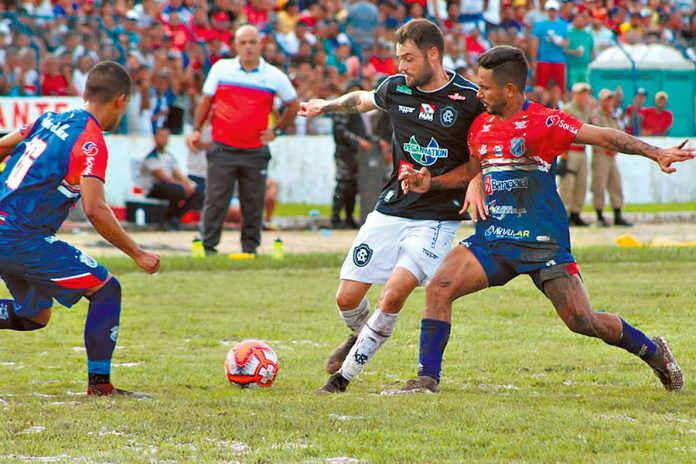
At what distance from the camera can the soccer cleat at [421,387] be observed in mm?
7031

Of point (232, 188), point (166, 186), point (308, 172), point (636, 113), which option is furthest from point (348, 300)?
point (636, 113)

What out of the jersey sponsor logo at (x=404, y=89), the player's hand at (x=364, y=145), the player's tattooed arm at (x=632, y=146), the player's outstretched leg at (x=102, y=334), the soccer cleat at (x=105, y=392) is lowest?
the player's hand at (x=364, y=145)

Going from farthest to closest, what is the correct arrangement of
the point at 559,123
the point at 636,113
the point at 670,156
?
the point at 636,113 < the point at 559,123 < the point at 670,156

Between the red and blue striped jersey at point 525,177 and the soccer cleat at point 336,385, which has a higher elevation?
the red and blue striped jersey at point 525,177

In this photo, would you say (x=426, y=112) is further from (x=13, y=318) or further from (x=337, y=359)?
(x=13, y=318)

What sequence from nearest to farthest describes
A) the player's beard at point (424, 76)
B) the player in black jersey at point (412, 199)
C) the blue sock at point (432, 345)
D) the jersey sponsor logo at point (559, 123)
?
1. the jersey sponsor logo at point (559, 123)
2. the blue sock at point (432, 345)
3. the player in black jersey at point (412, 199)
4. the player's beard at point (424, 76)

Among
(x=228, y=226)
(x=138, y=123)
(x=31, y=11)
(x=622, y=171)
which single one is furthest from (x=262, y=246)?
(x=622, y=171)

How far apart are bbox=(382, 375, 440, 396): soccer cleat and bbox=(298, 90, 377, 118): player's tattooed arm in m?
1.87

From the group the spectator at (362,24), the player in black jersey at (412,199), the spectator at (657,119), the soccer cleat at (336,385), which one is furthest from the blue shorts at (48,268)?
the spectator at (657,119)

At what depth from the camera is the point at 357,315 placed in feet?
26.1

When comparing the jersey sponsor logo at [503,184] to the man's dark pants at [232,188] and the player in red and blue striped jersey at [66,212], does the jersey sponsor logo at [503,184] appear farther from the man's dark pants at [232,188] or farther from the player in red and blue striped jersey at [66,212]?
the man's dark pants at [232,188]

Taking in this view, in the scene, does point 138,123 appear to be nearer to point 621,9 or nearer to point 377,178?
point 377,178

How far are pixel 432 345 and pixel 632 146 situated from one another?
1585mm

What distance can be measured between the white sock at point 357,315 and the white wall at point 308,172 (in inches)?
496
